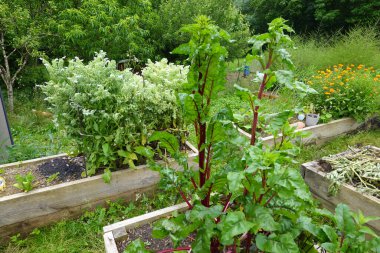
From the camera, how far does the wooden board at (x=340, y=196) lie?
6.93 ft

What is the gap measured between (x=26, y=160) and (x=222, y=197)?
→ 8.33 feet

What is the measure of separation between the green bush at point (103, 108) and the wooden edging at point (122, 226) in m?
0.75

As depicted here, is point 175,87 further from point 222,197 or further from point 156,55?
point 156,55

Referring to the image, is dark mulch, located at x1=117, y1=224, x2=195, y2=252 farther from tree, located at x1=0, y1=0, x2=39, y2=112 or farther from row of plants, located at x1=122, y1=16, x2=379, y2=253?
tree, located at x1=0, y1=0, x2=39, y2=112

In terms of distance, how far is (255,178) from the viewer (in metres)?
1.05

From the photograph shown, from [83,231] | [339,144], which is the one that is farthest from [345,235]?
[339,144]

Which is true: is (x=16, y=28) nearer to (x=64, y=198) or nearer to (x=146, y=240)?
(x=64, y=198)

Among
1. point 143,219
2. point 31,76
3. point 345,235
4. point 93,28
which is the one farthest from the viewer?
point 31,76

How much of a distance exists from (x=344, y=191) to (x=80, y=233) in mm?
2455

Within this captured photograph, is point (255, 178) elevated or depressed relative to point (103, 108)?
elevated

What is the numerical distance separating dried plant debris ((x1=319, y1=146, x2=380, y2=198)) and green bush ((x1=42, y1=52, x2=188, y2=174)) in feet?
5.48

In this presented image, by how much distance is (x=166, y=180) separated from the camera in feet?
4.61

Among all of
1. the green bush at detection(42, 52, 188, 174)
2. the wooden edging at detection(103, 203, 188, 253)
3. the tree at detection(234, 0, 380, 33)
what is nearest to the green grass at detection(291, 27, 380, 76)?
the green bush at detection(42, 52, 188, 174)

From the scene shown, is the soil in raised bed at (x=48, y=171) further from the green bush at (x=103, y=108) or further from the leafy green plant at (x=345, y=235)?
the leafy green plant at (x=345, y=235)
